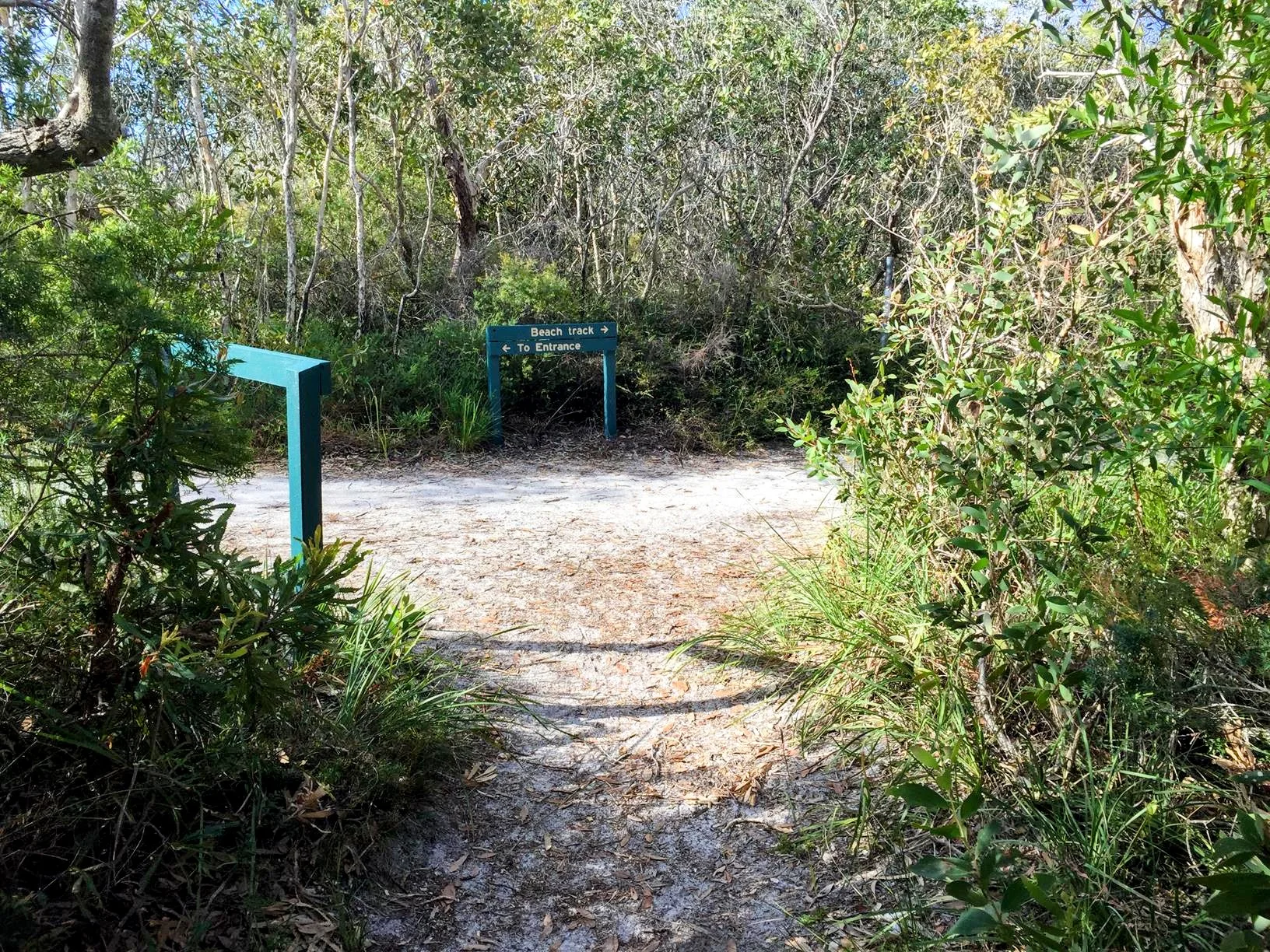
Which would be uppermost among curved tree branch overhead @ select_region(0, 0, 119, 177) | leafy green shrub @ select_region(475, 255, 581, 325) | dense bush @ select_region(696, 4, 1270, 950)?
curved tree branch overhead @ select_region(0, 0, 119, 177)

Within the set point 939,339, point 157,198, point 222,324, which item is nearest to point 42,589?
point 157,198

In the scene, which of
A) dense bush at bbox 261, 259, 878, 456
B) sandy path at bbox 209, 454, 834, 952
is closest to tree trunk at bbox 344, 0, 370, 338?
dense bush at bbox 261, 259, 878, 456

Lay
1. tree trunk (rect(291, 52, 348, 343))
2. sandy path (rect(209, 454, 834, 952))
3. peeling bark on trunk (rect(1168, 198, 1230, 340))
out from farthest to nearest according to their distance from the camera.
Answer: tree trunk (rect(291, 52, 348, 343)) < peeling bark on trunk (rect(1168, 198, 1230, 340)) < sandy path (rect(209, 454, 834, 952))

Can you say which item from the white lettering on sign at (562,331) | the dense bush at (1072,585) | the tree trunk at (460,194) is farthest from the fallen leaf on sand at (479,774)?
the tree trunk at (460,194)

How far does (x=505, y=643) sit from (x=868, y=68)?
999 centimetres

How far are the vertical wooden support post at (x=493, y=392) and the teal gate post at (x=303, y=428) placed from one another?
5959 millimetres

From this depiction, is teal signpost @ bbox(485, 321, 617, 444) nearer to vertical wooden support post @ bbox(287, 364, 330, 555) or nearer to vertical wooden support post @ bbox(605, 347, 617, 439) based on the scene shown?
vertical wooden support post @ bbox(605, 347, 617, 439)

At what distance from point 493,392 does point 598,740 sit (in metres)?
6.18

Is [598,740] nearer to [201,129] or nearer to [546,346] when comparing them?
[546,346]

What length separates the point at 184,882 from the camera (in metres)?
2.88

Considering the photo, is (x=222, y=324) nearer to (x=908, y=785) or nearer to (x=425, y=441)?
(x=425, y=441)

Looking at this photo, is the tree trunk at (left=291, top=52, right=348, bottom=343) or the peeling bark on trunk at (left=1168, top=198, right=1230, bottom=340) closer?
the peeling bark on trunk at (left=1168, top=198, right=1230, bottom=340)

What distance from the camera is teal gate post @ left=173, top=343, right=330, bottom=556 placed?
3738mm

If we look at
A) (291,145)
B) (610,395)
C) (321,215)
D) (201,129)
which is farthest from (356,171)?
(610,395)
